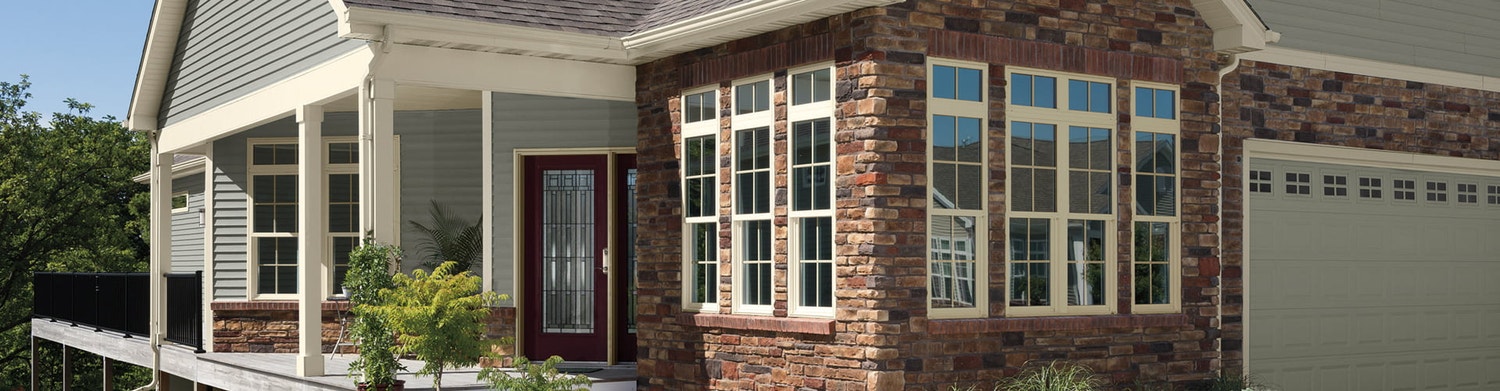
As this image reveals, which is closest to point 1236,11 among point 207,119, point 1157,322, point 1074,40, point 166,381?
point 1074,40

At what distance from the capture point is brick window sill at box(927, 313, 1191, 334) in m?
9.27

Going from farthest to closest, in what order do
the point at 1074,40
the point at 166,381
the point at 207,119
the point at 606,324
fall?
1. the point at 166,381
2. the point at 207,119
3. the point at 606,324
4. the point at 1074,40

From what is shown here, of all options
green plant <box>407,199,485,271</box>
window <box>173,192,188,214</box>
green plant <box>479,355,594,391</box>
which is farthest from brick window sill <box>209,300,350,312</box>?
Answer: window <box>173,192,188,214</box>

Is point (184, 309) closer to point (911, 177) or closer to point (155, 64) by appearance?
point (155, 64)

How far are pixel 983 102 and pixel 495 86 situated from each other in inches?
145

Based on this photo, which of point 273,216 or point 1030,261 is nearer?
point 1030,261

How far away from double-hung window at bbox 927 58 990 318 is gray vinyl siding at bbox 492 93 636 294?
3.97 metres

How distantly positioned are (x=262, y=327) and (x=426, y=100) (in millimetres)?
3484

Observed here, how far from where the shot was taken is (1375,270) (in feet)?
41.6

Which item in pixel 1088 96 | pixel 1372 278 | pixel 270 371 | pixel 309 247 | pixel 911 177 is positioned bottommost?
pixel 270 371

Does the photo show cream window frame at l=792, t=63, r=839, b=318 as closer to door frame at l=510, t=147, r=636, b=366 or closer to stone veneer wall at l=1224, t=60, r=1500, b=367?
door frame at l=510, t=147, r=636, b=366

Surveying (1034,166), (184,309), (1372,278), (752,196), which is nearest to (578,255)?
(752,196)

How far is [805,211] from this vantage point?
9.60m

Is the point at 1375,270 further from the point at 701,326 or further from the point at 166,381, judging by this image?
the point at 166,381
